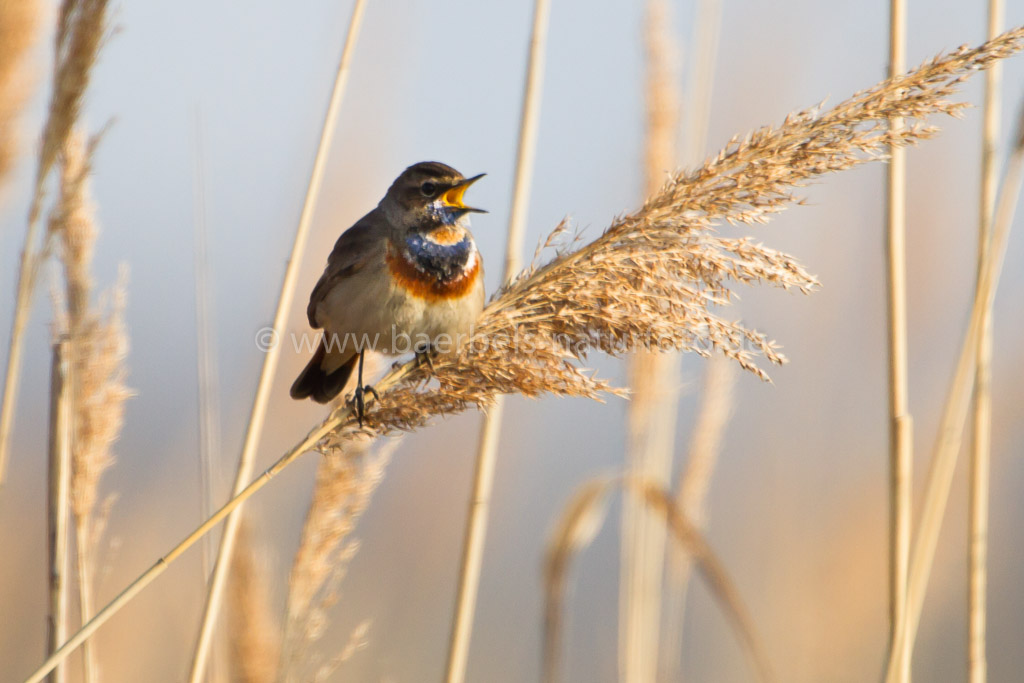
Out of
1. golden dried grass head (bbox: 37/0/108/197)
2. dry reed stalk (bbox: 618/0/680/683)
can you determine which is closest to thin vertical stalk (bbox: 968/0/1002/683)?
dry reed stalk (bbox: 618/0/680/683)

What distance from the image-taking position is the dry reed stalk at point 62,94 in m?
1.77

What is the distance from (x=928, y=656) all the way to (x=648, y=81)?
412cm

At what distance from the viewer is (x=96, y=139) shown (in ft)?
6.36

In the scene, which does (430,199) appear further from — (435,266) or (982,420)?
(982,420)

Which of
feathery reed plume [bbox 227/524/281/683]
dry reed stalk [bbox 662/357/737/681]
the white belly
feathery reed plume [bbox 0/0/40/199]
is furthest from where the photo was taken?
dry reed stalk [bbox 662/357/737/681]

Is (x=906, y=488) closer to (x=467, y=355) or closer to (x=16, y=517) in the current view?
(x=467, y=355)

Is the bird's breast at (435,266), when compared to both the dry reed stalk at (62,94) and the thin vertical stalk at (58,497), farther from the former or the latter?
the dry reed stalk at (62,94)

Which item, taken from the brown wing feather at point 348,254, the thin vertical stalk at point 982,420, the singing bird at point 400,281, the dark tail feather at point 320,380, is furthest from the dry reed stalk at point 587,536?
the brown wing feather at point 348,254

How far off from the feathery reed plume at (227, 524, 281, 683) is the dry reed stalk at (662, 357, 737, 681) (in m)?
1.68

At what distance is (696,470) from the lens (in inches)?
145

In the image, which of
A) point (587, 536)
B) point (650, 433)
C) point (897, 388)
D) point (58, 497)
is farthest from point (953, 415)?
point (58, 497)

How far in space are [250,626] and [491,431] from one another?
82 cm

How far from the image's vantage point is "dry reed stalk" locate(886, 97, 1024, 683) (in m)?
2.21

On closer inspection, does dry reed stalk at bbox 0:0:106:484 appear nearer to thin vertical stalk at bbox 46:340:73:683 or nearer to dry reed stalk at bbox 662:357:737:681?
thin vertical stalk at bbox 46:340:73:683
